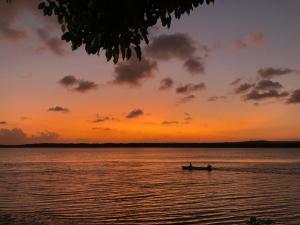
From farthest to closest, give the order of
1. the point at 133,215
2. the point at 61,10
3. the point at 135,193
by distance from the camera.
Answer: the point at 135,193 → the point at 133,215 → the point at 61,10

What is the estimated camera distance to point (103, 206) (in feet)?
141

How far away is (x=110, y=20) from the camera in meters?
6.05

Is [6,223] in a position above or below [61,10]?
below

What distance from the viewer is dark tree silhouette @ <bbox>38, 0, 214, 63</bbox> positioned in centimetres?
593

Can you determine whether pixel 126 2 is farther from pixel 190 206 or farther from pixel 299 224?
pixel 190 206

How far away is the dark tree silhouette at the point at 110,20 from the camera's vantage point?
5934 millimetres

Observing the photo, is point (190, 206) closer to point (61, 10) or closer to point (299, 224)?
point (299, 224)

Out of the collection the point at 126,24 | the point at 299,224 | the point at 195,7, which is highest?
the point at 195,7

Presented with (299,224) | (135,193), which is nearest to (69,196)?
(135,193)

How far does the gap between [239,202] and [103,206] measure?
48.6 feet

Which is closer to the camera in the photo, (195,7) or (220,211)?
(195,7)

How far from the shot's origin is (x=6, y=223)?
111 feet

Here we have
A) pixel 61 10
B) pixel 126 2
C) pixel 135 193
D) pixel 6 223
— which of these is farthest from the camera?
pixel 135 193

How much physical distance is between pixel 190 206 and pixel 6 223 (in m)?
18.1
